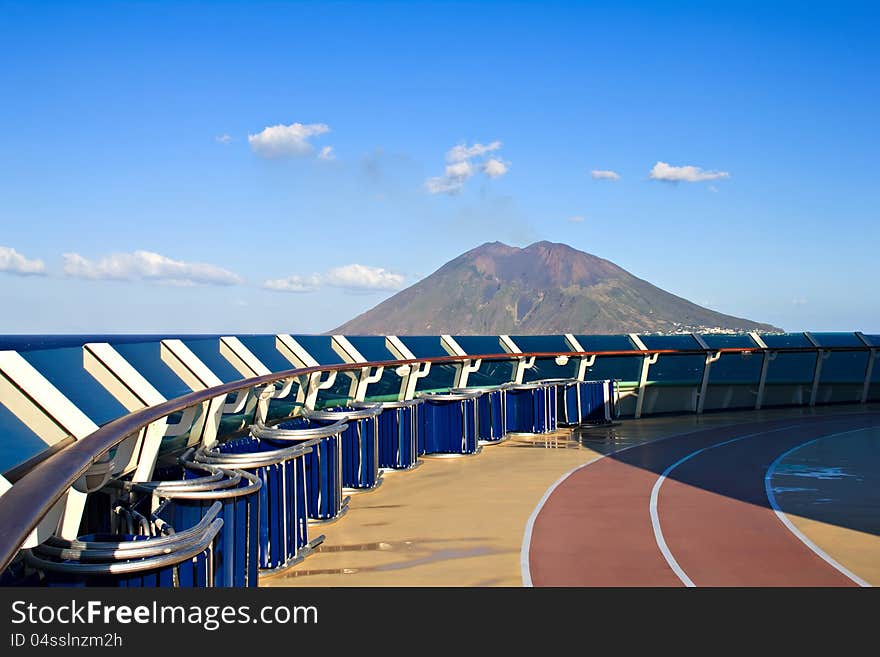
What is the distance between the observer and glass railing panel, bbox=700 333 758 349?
19892mm

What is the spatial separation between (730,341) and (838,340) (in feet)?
9.67

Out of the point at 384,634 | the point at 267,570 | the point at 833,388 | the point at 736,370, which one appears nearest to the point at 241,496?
the point at 267,570

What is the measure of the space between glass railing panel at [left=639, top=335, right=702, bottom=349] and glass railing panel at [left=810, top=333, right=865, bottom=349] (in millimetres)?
3809

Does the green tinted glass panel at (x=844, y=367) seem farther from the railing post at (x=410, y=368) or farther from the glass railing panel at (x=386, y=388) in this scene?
the glass railing panel at (x=386, y=388)

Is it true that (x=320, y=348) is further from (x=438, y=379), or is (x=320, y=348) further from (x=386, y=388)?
(x=438, y=379)

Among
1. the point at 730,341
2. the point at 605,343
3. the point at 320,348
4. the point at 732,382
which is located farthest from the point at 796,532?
the point at 730,341

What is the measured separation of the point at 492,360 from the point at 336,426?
8.31m

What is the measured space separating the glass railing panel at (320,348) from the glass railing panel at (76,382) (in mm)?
5469

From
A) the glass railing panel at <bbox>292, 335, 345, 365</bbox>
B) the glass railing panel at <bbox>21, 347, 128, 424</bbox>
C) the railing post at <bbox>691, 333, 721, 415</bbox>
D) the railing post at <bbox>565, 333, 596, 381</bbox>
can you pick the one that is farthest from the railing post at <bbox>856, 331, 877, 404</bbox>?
the glass railing panel at <bbox>21, 347, 128, 424</bbox>

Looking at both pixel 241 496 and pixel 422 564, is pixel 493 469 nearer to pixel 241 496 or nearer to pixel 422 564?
pixel 422 564

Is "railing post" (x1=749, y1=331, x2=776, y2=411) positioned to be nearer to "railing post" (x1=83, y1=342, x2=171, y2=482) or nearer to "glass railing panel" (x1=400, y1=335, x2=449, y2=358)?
"glass railing panel" (x1=400, y1=335, x2=449, y2=358)

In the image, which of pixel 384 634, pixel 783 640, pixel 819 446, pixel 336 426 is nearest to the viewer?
pixel 384 634

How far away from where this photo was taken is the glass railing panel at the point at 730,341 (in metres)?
19.9

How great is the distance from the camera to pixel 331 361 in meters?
11.4
